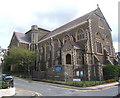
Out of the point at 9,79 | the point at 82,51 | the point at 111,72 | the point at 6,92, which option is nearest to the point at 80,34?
the point at 82,51

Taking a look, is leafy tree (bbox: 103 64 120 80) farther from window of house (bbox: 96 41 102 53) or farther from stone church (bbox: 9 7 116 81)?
window of house (bbox: 96 41 102 53)

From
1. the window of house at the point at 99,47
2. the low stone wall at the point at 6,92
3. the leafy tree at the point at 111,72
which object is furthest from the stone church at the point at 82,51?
the low stone wall at the point at 6,92

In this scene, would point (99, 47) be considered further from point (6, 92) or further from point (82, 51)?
point (6, 92)

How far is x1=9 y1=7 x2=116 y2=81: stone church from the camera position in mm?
22755

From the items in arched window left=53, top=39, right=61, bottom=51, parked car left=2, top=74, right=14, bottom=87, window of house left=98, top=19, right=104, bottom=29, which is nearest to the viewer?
parked car left=2, top=74, right=14, bottom=87

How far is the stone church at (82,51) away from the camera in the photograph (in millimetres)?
22755

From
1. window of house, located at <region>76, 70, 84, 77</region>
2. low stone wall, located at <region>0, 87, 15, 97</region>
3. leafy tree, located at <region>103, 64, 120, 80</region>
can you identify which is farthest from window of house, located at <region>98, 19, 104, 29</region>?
low stone wall, located at <region>0, 87, 15, 97</region>

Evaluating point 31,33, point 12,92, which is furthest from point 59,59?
point 31,33

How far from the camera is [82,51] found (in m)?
26.0

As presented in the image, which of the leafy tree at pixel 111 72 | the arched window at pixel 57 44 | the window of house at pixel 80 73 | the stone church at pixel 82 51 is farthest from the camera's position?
the arched window at pixel 57 44

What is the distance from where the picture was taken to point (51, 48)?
123 feet

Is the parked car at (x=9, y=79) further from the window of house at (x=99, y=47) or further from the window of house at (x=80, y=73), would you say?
the window of house at (x=99, y=47)

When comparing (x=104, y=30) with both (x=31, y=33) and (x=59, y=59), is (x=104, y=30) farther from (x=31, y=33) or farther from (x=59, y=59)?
(x=31, y=33)

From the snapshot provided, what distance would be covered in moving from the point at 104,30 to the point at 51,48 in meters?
17.2
